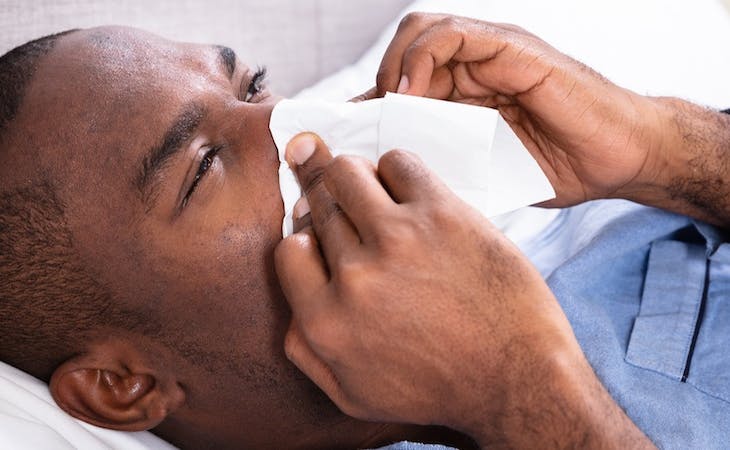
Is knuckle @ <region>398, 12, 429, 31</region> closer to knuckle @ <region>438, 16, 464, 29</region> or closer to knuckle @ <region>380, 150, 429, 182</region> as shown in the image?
knuckle @ <region>438, 16, 464, 29</region>

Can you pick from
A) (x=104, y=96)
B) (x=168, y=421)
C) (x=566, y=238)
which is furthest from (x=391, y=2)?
(x=168, y=421)

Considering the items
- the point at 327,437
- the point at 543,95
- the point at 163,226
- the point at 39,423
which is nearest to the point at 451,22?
the point at 543,95

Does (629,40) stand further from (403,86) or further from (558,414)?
(558,414)

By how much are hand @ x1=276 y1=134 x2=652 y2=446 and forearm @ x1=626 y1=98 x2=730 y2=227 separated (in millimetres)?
623

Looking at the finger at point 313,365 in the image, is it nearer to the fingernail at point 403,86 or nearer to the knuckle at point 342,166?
the knuckle at point 342,166

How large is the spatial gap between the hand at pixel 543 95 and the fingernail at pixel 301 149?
192mm

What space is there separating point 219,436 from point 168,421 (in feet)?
0.26

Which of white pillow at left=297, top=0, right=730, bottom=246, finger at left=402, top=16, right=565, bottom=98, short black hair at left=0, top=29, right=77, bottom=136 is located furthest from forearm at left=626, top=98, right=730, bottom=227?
short black hair at left=0, top=29, right=77, bottom=136

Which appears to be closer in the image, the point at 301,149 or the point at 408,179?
the point at 408,179

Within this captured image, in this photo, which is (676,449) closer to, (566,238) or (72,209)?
(566,238)

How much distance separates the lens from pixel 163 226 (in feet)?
3.01

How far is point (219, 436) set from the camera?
108cm

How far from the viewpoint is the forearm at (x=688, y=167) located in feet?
4.09

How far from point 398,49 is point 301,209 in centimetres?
34
